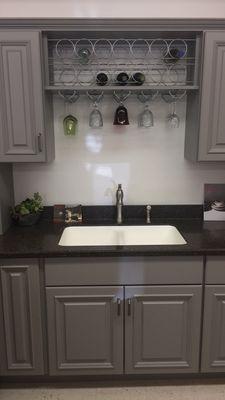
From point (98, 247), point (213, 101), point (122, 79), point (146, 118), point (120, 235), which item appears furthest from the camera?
point (120, 235)

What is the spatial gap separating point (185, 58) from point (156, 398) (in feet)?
6.51

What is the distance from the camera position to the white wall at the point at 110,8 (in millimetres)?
2113

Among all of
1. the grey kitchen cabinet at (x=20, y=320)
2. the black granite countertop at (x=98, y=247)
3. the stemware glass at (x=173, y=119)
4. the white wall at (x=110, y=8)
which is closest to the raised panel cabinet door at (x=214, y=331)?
the black granite countertop at (x=98, y=247)

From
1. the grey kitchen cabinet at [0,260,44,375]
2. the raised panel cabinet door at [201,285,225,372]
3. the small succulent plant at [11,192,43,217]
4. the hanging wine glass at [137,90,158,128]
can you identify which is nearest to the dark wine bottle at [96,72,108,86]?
the hanging wine glass at [137,90,158,128]

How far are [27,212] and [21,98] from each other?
2.36 feet

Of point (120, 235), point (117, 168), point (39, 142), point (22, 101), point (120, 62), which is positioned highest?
point (120, 62)

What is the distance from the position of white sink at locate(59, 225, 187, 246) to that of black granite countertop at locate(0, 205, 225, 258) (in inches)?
2.2

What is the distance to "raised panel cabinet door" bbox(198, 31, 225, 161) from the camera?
1.84 metres

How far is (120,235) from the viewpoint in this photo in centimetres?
225

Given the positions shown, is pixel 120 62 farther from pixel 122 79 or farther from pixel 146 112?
pixel 146 112

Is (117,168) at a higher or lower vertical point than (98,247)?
higher

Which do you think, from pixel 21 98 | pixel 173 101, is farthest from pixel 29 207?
pixel 173 101

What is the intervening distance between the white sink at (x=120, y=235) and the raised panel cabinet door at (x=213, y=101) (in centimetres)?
56

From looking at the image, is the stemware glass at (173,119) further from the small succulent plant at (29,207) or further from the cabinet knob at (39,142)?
the small succulent plant at (29,207)
